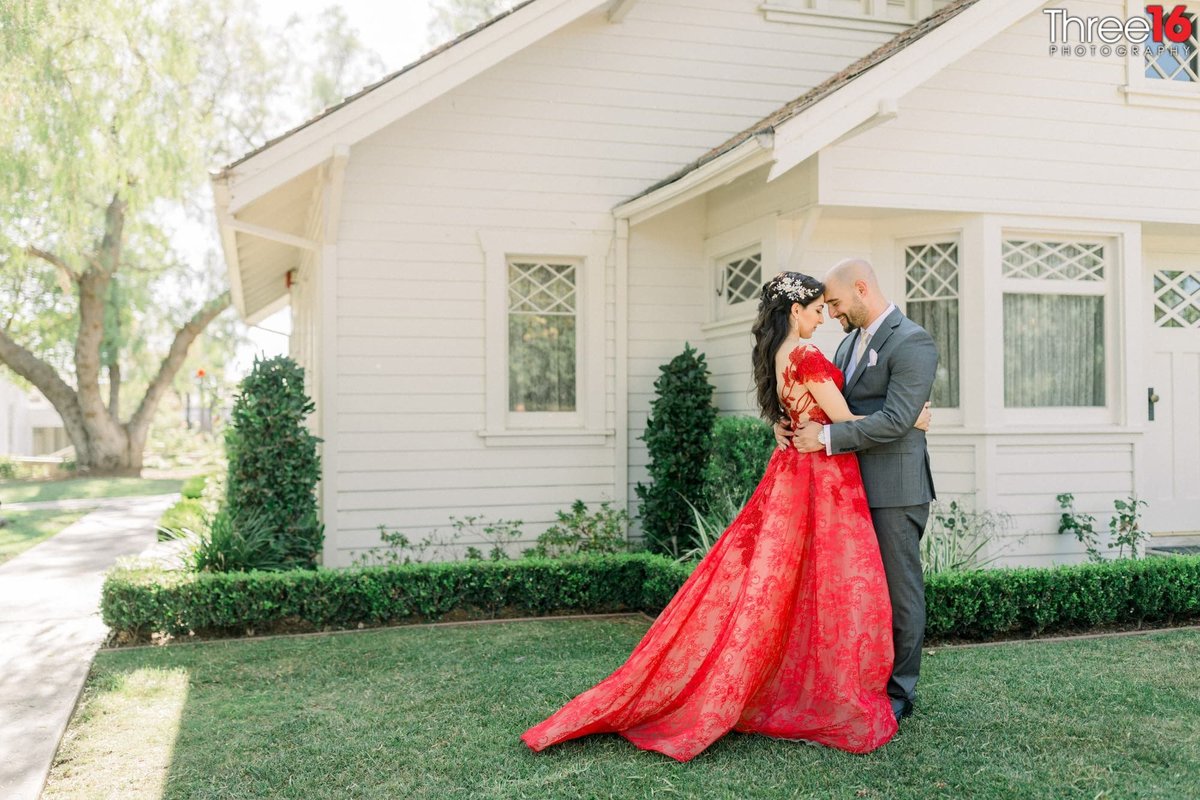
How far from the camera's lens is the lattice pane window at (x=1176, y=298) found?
9430mm

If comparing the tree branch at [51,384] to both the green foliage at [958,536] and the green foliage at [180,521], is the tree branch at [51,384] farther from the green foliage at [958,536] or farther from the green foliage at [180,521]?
the green foliage at [958,536]

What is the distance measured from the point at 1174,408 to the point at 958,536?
10.7 feet

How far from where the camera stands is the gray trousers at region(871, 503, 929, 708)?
15.4 ft

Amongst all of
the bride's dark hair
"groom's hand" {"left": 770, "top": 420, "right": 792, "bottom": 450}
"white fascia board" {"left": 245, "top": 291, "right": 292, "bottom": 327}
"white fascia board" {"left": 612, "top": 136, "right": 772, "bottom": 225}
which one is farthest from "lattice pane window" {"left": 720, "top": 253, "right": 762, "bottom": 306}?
"white fascia board" {"left": 245, "top": 291, "right": 292, "bottom": 327}

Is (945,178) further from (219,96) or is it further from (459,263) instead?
(219,96)

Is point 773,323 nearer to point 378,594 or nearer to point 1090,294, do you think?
point 378,594

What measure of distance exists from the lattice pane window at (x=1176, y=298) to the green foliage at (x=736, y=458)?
167 inches

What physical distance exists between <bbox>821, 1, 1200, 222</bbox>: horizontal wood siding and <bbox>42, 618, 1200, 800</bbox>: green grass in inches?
137

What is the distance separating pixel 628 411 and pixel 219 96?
18.5 m

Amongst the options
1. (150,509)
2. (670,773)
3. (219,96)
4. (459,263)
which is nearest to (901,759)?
(670,773)

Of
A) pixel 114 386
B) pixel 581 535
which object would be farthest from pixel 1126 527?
pixel 114 386

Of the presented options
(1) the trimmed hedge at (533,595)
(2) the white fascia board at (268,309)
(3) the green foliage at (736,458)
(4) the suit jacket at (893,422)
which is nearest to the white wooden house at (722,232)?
(3) the green foliage at (736,458)

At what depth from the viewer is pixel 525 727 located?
4832mm

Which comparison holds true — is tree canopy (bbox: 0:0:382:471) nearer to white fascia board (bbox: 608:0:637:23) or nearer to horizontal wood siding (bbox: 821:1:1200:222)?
white fascia board (bbox: 608:0:637:23)
